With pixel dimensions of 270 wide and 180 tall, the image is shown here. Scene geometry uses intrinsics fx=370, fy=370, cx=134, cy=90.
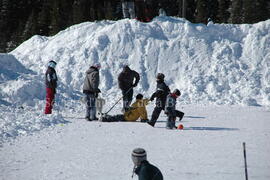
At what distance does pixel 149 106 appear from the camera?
15789 millimetres

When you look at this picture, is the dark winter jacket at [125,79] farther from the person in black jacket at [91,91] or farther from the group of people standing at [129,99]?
the person in black jacket at [91,91]

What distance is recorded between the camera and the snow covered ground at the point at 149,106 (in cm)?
678

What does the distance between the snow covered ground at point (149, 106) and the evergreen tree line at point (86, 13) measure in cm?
1410

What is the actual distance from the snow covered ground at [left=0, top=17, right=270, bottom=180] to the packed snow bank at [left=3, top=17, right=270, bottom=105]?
5 centimetres

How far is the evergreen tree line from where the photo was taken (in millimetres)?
41750

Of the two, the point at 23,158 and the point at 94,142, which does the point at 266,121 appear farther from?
the point at 23,158

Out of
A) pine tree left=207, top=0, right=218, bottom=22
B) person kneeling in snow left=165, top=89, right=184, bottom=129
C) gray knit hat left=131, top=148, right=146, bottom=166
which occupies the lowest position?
person kneeling in snow left=165, top=89, right=184, bottom=129

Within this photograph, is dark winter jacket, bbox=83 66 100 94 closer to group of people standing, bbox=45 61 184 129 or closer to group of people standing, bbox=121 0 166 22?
group of people standing, bbox=45 61 184 129

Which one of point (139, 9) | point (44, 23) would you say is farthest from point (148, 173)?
point (44, 23)

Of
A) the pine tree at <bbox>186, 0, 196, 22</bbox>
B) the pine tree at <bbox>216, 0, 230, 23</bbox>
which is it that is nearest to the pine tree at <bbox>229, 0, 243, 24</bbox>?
the pine tree at <bbox>216, 0, 230, 23</bbox>

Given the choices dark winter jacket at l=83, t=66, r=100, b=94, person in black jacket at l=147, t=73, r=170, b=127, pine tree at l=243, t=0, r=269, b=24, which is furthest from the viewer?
pine tree at l=243, t=0, r=269, b=24

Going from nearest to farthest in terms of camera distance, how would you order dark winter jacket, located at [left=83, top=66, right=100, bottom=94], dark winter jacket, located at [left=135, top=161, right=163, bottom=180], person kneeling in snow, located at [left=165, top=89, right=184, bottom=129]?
dark winter jacket, located at [left=135, top=161, right=163, bottom=180] → person kneeling in snow, located at [left=165, top=89, right=184, bottom=129] → dark winter jacket, located at [left=83, top=66, right=100, bottom=94]

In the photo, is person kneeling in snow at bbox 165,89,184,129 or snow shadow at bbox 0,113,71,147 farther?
person kneeling in snow at bbox 165,89,184,129

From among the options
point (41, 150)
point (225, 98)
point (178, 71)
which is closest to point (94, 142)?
point (41, 150)
